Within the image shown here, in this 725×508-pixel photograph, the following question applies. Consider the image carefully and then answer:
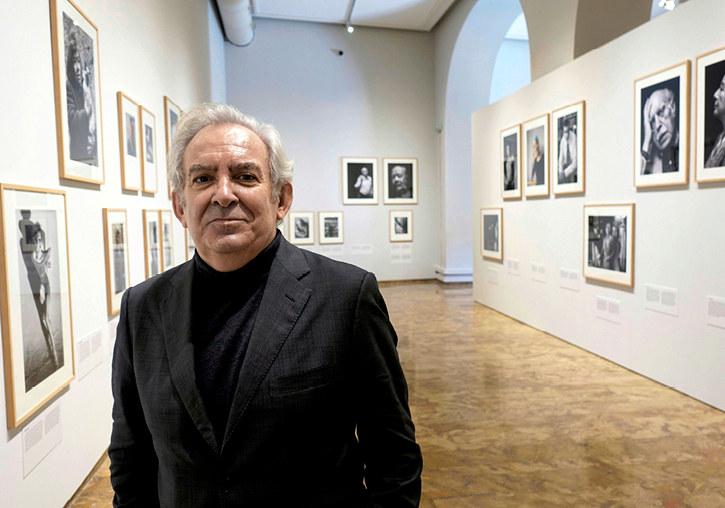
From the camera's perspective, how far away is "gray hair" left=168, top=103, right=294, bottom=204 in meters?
1.98

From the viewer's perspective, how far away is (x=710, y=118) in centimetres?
555

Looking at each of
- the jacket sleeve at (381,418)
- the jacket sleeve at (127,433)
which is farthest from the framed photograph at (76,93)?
the jacket sleeve at (381,418)

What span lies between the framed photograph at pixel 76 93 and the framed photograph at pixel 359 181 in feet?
39.5

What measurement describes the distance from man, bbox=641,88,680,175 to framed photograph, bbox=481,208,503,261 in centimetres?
452

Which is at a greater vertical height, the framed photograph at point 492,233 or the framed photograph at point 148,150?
the framed photograph at point 148,150

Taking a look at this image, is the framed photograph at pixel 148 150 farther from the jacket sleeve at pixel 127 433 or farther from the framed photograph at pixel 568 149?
the framed photograph at pixel 568 149

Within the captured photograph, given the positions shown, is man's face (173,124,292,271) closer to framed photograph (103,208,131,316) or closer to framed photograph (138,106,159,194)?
framed photograph (103,208,131,316)

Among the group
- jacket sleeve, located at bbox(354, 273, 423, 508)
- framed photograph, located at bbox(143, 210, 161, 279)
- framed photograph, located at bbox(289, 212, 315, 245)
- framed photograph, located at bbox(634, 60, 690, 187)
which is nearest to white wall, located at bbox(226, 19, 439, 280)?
framed photograph, located at bbox(289, 212, 315, 245)

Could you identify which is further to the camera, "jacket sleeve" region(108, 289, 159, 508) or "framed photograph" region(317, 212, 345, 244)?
"framed photograph" region(317, 212, 345, 244)

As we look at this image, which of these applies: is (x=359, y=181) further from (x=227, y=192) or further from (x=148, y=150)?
(x=227, y=192)

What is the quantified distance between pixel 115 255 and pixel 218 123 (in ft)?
Answer: 11.8

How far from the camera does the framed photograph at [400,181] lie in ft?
55.1

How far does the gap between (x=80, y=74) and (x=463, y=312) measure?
29.0 ft

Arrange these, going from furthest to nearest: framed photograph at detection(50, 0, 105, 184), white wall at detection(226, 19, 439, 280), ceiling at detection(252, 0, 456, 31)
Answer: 1. white wall at detection(226, 19, 439, 280)
2. ceiling at detection(252, 0, 456, 31)
3. framed photograph at detection(50, 0, 105, 184)
